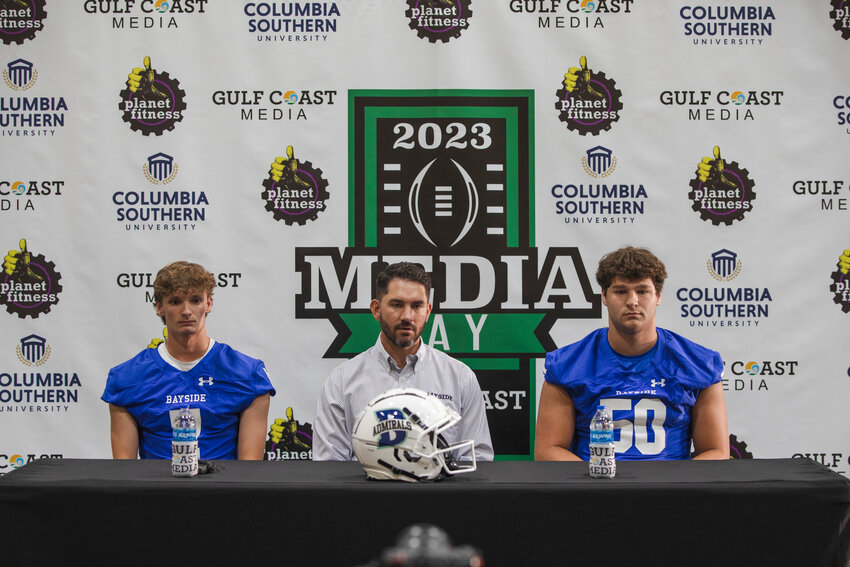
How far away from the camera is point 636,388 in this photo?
2.73 meters

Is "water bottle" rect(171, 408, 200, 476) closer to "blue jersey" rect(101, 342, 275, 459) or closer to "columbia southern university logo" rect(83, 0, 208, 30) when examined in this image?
"blue jersey" rect(101, 342, 275, 459)

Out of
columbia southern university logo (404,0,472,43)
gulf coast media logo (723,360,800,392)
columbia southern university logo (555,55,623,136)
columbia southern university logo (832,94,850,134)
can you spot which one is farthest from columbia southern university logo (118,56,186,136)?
columbia southern university logo (832,94,850,134)

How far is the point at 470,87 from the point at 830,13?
1624mm

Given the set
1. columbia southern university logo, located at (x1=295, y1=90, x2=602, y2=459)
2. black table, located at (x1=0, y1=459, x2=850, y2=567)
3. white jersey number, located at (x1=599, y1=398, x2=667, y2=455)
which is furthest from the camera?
columbia southern university logo, located at (x1=295, y1=90, x2=602, y2=459)

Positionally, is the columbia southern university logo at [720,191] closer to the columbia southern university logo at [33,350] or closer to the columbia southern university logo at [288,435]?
the columbia southern university logo at [288,435]

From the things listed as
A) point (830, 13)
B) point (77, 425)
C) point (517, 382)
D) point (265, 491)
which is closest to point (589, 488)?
point (265, 491)

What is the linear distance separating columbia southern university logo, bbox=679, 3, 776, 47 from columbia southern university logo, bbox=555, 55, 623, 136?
1.41 ft

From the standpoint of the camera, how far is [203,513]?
78.7 inches

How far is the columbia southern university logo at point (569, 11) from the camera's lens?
11.6 ft

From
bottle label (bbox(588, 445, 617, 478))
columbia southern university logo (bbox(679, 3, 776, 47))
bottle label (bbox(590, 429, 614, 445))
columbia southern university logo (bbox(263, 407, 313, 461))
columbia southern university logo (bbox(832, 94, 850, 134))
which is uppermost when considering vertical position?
columbia southern university logo (bbox(679, 3, 776, 47))

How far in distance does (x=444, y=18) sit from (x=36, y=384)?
7.82ft

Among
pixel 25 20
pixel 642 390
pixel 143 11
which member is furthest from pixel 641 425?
pixel 25 20

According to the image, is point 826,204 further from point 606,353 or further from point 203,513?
point 203,513

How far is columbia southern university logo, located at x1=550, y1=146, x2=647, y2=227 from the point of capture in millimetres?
3502
